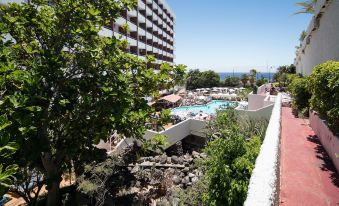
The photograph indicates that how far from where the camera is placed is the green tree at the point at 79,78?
7.58m

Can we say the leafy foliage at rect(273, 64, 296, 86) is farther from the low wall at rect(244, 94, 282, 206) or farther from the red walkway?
the low wall at rect(244, 94, 282, 206)

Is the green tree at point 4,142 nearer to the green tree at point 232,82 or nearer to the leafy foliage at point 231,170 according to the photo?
the leafy foliage at point 231,170

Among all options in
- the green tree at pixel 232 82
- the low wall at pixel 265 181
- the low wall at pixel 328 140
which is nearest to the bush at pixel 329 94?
the low wall at pixel 328 140

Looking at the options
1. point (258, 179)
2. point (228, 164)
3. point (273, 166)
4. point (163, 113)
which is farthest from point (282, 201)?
point (163, 113)

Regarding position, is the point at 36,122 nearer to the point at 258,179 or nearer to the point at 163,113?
the point at 163,113

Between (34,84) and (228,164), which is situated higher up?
(34,84)

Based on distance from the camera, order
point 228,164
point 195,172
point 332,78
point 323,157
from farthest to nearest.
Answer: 1. point 195,172
2. point 228,164
3. point 323,157
4. point 332,78

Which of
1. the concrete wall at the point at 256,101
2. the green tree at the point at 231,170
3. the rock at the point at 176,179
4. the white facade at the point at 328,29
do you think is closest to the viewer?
the green tree at the point at 231,170

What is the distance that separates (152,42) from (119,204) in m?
38.9

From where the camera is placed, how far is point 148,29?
150 ft

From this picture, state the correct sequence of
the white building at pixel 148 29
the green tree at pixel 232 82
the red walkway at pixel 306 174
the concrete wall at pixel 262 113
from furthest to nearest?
1. the green tree at pixel 232 82
2. the white building at pixel 148 29
3. the concrete wall at pixel 262 113
4. the red walkway at pixel 306 174

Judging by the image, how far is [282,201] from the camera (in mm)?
4980

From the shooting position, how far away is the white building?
34.2m

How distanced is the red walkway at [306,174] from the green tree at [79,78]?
14.8 ft
